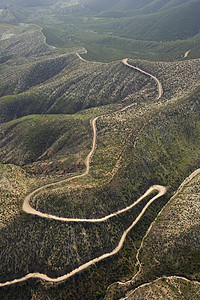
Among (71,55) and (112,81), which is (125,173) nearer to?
(112,81)

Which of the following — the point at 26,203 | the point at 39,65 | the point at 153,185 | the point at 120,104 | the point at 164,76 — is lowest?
the point at 153,185

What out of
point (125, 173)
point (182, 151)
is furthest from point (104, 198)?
point (182, 151)

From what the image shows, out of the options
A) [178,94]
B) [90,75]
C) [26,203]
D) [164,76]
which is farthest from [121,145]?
[90,75]

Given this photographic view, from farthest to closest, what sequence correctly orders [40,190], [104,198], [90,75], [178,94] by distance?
[90,75]
[178,94]
[40,190]
[104,198]

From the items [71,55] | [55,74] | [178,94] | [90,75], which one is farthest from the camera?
[71,55]

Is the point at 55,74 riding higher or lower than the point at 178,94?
higher

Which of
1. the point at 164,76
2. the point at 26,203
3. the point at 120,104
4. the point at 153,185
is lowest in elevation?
the point at 153,185

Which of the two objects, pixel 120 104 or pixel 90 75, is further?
pixel 90 75

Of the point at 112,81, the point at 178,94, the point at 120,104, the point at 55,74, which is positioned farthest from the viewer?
the point at 55,74

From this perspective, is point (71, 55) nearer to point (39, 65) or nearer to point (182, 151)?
point (39, 65)
